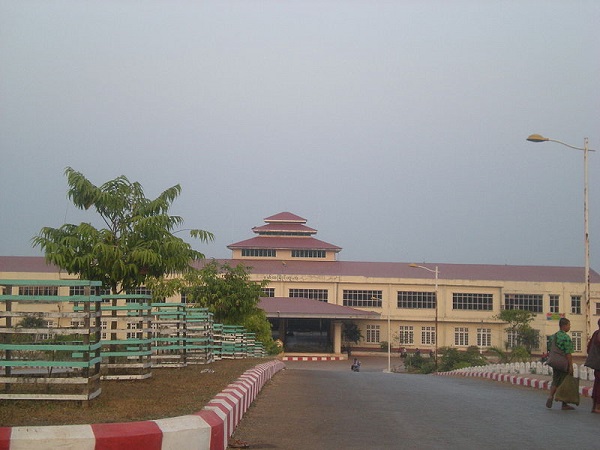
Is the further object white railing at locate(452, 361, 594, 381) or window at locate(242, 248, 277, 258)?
window at locate(242, 248, 277, 258)

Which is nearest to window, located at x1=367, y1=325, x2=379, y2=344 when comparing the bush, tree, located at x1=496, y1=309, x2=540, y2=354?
tree, located at x1=496, y1=309, x2=540, y2=354

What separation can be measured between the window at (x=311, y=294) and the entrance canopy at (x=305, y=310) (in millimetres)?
3636

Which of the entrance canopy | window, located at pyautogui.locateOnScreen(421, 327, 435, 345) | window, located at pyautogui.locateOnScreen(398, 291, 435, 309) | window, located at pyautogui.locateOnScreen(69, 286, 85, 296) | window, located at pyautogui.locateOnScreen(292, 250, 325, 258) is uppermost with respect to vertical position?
window, located at pyautogui.locateOnScreen(292, 250, 325, 258)

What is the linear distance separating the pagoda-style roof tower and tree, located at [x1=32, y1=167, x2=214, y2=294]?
Answer: 187 ft

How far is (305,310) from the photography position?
63.7 metres

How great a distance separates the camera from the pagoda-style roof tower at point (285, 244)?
7419cm

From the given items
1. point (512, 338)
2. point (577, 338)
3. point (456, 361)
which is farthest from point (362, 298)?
point (456, 361)

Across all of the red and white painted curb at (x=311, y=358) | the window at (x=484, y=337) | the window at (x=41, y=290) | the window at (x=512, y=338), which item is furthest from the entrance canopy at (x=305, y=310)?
the window at (x=41, y=290)

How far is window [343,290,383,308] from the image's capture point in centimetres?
7194

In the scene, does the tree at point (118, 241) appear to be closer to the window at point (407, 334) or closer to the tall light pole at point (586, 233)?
the tall light pole at point (586, 233)

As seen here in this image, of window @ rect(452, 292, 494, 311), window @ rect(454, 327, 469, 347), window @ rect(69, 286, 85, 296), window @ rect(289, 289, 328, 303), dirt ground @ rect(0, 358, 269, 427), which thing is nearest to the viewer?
dirt ground @ rect(0, 358, 269, 427)

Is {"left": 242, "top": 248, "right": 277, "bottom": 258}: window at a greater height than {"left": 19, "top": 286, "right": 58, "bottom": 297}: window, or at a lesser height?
greater

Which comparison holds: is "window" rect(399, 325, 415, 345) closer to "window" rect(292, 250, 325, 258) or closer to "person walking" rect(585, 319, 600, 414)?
"window" rect(292, 250, 325, 258)

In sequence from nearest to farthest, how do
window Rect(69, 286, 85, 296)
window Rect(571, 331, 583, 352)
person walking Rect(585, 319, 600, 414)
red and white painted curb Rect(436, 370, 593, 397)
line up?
window Rect(69, 286, 85, 296) < person walking Rect(585, 319, 600, 414) < red and white painted curb Rect(436, 370, 593, 397) < window Rect(571, 331, 583, 352)
